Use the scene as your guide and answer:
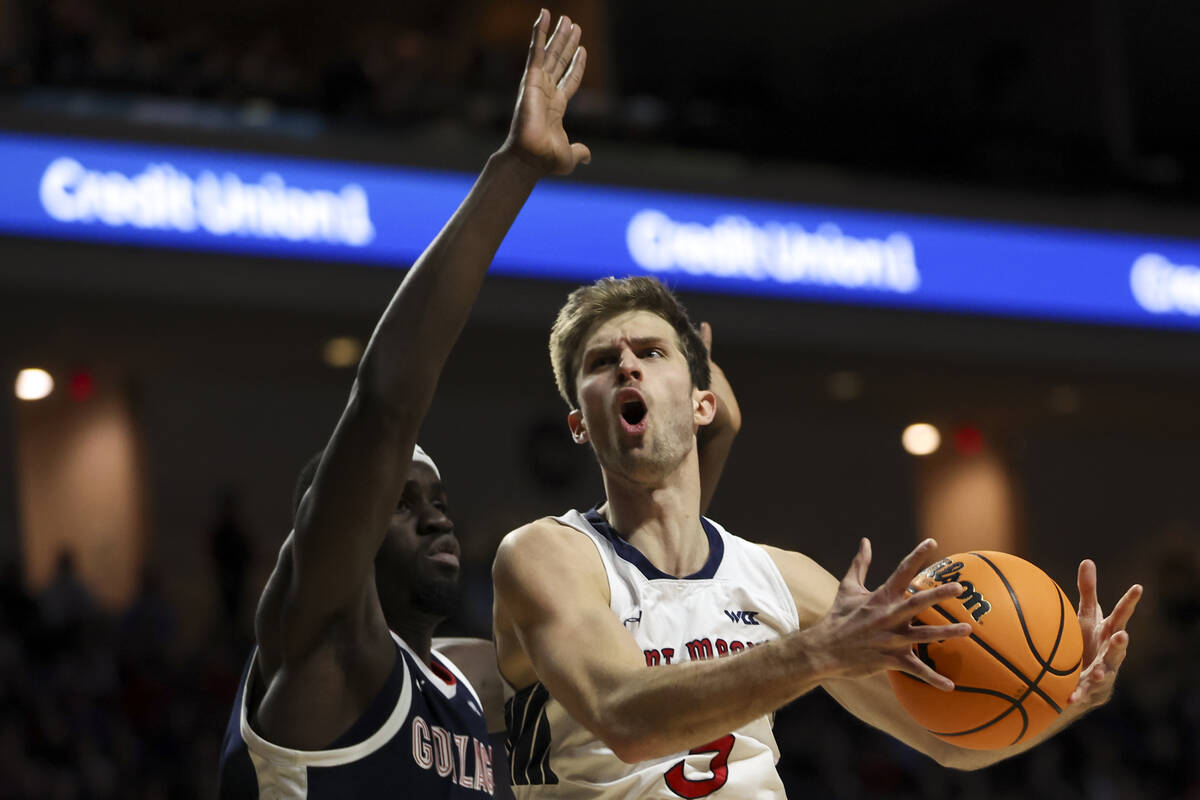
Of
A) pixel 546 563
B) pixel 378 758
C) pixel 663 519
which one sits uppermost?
pixel 663 519

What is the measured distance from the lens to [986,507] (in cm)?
1891

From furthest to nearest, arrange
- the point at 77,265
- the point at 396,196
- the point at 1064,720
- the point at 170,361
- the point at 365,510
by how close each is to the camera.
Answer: the point at 170,361, the point at 396,196, the point at 77,265, the point at 1064,720, the point at 365,510

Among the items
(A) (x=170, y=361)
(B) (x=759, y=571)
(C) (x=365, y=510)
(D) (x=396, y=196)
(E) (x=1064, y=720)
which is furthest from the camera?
(A) (x=170, y=361)

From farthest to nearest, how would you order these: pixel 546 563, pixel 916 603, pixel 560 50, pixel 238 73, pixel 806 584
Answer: pixel 238 73 < pixel 806 584 < pixel 546 563 < pixel 560 50 < pixel 916 603

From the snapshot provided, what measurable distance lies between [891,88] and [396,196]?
9.28 meters

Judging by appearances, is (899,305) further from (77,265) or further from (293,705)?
(293,705)

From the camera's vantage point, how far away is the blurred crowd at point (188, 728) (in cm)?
906

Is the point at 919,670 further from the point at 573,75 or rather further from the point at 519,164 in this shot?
the point at 573,75

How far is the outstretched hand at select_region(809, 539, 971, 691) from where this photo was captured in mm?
2600

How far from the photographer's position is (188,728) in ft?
32.0

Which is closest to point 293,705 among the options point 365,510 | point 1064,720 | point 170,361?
point 365,510

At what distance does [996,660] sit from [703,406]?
39.0 inches

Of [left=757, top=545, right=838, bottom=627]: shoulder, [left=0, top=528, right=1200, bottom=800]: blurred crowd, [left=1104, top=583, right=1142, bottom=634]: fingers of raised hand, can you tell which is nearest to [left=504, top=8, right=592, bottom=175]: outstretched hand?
[left=757, top=545, right=838, bottom=627]: shoulder

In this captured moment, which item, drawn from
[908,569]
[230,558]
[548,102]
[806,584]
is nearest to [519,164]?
[548,102]
